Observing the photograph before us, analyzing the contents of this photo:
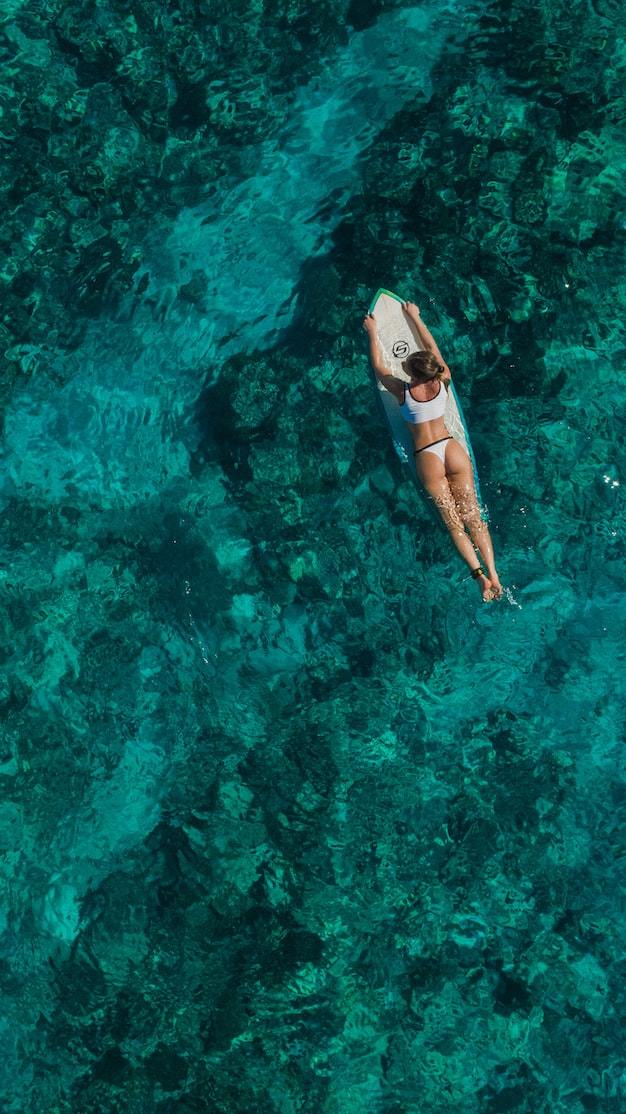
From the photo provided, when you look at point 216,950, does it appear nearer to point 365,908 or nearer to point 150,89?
point 365,908

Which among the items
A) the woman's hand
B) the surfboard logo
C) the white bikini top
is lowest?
the white bikini top

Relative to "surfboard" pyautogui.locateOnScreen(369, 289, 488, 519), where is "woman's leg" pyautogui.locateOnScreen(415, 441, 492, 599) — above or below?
below

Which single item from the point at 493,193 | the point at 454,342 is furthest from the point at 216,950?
the point at 493,193

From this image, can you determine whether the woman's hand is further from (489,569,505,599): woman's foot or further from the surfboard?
(489,569,505,599): woman's foot

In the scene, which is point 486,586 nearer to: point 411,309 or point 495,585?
point 495,585

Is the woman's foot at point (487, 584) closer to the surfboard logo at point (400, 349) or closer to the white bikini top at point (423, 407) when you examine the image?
the white bikini top at point (423, 407)

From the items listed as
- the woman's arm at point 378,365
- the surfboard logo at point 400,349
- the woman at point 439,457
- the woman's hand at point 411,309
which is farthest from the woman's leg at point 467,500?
the woman's hand at point 411,309

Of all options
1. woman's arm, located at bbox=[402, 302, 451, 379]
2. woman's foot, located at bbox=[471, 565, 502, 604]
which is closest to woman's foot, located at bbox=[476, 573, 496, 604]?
woman's foot, located at bbox=[471, 565, 502, 604]
